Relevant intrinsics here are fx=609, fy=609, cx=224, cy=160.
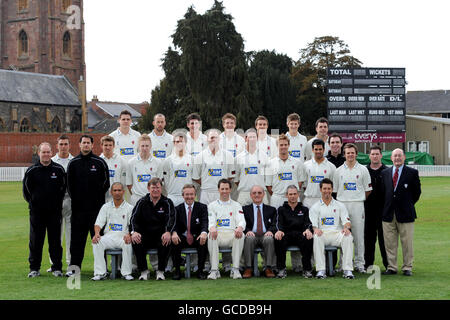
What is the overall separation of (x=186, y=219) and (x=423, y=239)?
5.77 metres

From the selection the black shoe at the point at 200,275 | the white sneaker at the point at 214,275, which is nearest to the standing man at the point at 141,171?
the black shoe at the point at 200,275

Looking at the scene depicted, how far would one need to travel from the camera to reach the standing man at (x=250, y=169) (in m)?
9.07

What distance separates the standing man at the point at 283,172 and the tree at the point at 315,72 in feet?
146

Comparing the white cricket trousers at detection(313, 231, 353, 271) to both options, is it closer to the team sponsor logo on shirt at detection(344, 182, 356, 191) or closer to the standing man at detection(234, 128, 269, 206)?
the team sponsor logo on shirt at detection(344, 182, 356, 191)

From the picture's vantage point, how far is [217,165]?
906 cm

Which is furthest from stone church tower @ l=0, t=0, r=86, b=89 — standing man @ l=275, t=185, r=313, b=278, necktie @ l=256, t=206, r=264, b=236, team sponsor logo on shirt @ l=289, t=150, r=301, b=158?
standing man @ l=275, t=185, r=313, b=278

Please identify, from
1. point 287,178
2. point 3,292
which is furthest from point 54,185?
point 287,178

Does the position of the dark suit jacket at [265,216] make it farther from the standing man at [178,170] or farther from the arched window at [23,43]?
the arched window at [23,43]

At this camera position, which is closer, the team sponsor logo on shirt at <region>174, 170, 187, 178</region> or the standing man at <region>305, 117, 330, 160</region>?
the team sponsor logo on shirt at <region>174, 170, 187, 178</region>

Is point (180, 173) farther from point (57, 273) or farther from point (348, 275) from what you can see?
point (348, 275)

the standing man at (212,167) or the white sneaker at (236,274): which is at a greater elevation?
the standing man at (212,167)

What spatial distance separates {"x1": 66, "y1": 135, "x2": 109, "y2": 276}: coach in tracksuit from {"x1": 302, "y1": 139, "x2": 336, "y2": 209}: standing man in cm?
291

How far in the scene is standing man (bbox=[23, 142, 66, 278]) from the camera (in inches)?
336

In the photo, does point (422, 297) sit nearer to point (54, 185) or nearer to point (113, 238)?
point (113, 238)
